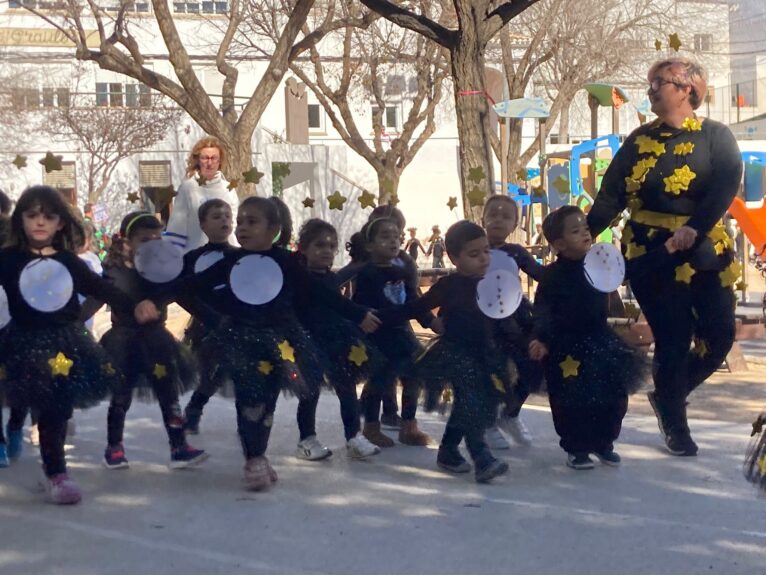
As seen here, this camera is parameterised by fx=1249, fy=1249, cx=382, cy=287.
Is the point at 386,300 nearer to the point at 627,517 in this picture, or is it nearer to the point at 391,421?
the point at 391,421

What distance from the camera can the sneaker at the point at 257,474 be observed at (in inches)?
233

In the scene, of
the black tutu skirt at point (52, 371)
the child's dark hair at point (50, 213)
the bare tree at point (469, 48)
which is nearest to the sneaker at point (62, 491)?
the black tutu skirt at point (52, 371)

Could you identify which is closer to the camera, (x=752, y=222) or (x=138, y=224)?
(x=138, y=224)

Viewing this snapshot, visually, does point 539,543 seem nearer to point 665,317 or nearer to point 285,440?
Result: point 665,317

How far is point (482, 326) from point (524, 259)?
724mm

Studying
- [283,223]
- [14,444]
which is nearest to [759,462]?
[283,223]

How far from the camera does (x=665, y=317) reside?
645 cm

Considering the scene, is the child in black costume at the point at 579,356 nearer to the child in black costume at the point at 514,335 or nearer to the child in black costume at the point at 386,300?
the child in black costume at the point at 514,335

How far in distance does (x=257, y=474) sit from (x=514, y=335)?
154cm

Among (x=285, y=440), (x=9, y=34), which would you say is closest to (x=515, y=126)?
(x=9, y=34)

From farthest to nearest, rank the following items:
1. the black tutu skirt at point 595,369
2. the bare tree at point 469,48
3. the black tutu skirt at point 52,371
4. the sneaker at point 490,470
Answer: the bare tree at point 469,48 → the black tutu skirt at point 595,369 → the sneaker at point 490,470 → the black tutu skirt at point 52,371

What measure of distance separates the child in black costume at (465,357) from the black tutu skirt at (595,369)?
29 cm

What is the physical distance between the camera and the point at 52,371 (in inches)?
222

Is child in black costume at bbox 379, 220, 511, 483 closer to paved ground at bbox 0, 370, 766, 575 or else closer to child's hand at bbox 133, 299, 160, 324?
paved ground at bbox 0, 370, 766, 575
